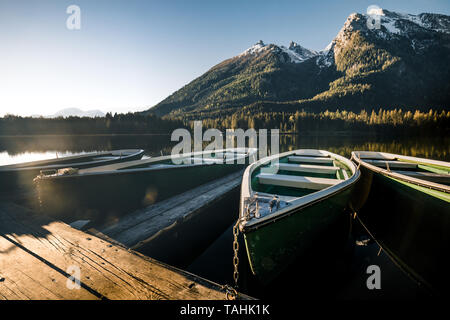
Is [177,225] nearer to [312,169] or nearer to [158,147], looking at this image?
[312,169]

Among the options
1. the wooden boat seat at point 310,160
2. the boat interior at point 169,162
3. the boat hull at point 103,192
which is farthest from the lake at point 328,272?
the boat interior at point 169,162

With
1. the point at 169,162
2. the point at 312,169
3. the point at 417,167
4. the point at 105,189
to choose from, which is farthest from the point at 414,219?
the point at 169,162

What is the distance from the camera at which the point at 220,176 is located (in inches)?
579

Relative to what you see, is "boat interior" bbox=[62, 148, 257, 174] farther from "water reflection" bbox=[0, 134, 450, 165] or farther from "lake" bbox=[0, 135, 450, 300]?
"water reflection" bbox=[0, 134, 450, 165]

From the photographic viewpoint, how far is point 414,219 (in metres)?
8.06

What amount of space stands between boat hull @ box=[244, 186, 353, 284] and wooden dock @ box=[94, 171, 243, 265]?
332cm

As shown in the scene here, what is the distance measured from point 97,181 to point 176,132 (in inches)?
3695

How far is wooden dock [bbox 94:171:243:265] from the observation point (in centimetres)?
656

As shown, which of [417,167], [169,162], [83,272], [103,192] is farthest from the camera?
[169,162]

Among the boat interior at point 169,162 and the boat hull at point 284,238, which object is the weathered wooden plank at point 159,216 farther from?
the boat hull at point 284,238

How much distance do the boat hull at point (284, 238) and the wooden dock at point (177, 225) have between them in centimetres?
332

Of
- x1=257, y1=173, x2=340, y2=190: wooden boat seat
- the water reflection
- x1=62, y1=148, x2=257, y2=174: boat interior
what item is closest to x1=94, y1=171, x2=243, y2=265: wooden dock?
x1=62, y1=148, x2=257, y2=174: boat interior

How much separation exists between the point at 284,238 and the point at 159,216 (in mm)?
5228
